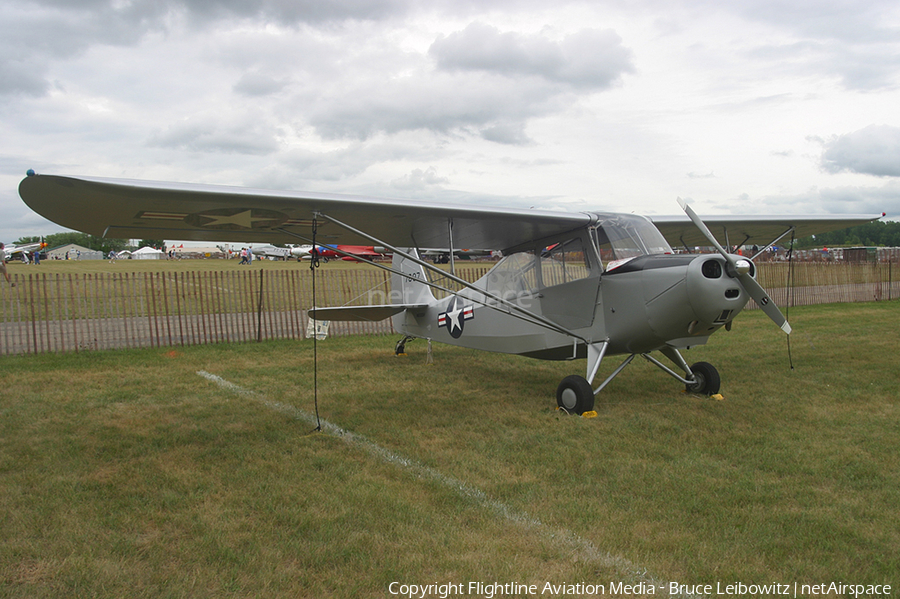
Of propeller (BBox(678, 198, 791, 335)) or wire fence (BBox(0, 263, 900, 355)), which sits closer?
propeller (BBox(678, 198, 791, 335))

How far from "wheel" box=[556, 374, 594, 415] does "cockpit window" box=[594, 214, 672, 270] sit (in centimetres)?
140

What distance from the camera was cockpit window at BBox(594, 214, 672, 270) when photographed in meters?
6.41

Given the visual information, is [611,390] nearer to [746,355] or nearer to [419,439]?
[419,439]

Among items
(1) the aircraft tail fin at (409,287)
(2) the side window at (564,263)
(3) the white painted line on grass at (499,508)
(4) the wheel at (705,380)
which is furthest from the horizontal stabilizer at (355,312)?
(4) the wheel at (705,380)

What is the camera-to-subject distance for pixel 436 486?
409 centimetres

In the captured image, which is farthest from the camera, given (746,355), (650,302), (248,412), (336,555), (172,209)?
(746,355)

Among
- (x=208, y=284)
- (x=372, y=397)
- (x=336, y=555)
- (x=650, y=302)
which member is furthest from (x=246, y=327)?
(x=336, y=555)

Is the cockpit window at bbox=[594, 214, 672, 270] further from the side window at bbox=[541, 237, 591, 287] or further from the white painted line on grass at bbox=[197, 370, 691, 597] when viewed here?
the white painted line on grass at bbox=[197, 370, 691, 597]

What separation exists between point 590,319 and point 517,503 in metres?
3.34

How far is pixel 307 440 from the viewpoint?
5281mm

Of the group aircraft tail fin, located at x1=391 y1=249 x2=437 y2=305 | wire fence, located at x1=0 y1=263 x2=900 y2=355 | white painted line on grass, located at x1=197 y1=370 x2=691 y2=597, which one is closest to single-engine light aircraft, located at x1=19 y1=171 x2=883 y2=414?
aircraft tail fin, located at x1=391 y1=249 x2=437 y2=305

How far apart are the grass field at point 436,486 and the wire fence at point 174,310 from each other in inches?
158

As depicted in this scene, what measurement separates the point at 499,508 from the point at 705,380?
4.50 metres

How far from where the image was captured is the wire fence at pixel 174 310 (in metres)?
11.4
